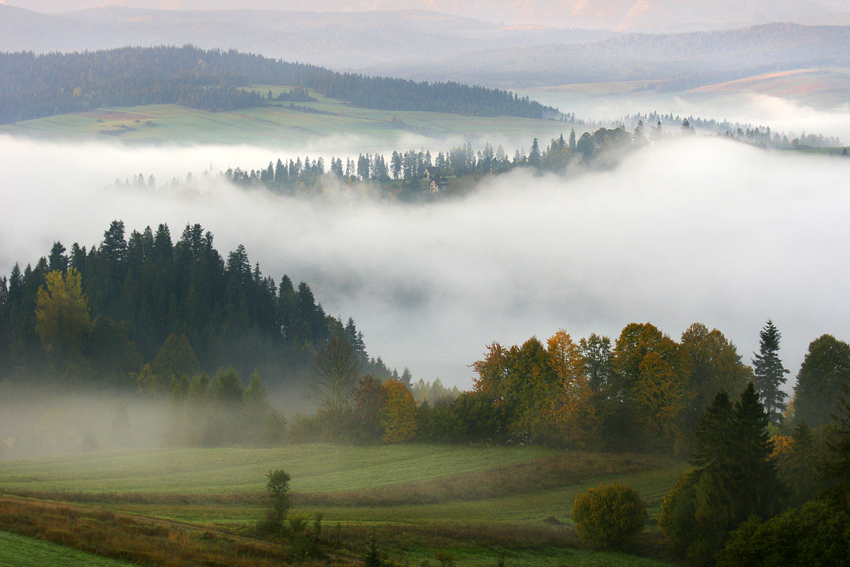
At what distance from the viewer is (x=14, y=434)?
300 feet

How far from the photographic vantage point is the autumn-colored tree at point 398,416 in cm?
7938

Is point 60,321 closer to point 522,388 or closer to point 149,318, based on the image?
point 149,318

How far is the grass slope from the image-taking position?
94.0 feet

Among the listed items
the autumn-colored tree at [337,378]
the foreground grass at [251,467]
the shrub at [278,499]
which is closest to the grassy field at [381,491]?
the foreground grass at [251,467]

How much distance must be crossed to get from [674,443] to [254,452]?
41036mm

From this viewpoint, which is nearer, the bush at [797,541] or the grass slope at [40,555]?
the grass slope at [40,555]

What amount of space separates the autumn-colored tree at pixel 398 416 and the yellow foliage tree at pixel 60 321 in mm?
49975

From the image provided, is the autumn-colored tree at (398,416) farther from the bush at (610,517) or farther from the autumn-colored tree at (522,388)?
the bush at (610,517)

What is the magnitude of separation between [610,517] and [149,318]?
93467mm

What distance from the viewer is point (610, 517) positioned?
1868 inches

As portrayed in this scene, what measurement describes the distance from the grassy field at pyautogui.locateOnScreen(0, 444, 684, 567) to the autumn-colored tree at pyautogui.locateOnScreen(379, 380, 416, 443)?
11.1 feet

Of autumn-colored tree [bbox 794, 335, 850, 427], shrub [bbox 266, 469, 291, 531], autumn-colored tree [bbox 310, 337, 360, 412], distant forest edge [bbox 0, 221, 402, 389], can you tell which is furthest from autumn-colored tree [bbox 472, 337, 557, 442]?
shrub [bbox 266, 469, 291, 531]

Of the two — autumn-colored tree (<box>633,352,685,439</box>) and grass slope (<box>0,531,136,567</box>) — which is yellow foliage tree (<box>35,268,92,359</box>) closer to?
autumn-colored tree (<box>633,352,685,439</box>)

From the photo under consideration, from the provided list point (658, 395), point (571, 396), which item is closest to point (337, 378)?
point (571, 396)
